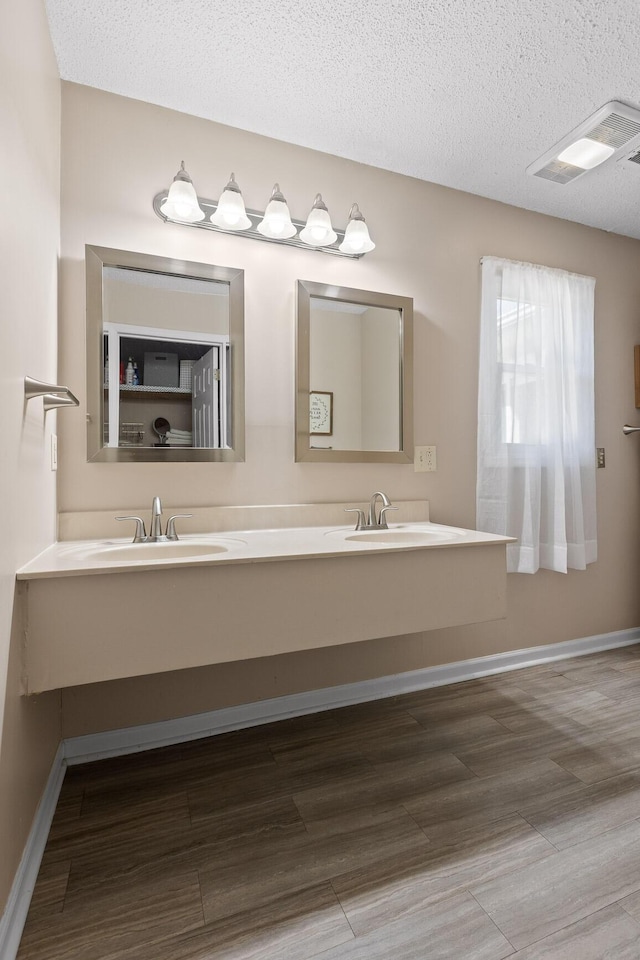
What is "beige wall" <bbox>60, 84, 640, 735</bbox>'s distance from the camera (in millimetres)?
1745

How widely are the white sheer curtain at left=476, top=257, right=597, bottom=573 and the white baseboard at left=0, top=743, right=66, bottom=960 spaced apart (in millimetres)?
1904

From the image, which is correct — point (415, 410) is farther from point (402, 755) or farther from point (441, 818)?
point (441, 818)

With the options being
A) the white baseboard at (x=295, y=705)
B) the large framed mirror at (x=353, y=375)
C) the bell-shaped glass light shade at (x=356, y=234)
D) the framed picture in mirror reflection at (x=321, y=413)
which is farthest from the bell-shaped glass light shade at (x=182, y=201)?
the white baseboard at (x=295, y=705)

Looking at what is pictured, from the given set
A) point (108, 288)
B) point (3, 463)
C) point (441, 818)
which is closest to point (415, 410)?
point (108, 288)

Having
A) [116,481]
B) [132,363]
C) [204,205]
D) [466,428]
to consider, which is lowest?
[116,481]

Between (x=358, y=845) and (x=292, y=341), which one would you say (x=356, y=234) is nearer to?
(x=292, y=341)

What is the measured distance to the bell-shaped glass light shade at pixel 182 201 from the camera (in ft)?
5.72

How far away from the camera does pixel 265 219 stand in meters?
1.90

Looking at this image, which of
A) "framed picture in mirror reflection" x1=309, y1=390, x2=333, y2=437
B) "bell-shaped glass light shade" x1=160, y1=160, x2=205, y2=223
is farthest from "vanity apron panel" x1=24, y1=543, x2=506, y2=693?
"bell-shaped glass light shade" x1=160, y1=160, x2=205, y2=223

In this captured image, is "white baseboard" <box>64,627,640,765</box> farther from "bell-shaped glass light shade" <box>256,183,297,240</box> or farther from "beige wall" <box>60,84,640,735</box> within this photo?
"bell-shaped glass light shade" <box>256,183,297,240</box>

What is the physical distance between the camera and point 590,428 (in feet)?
8.60

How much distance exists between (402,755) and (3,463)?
151cm

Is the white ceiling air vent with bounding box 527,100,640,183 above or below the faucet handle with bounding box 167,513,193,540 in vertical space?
above

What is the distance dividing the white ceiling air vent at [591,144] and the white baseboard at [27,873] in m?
2.87
